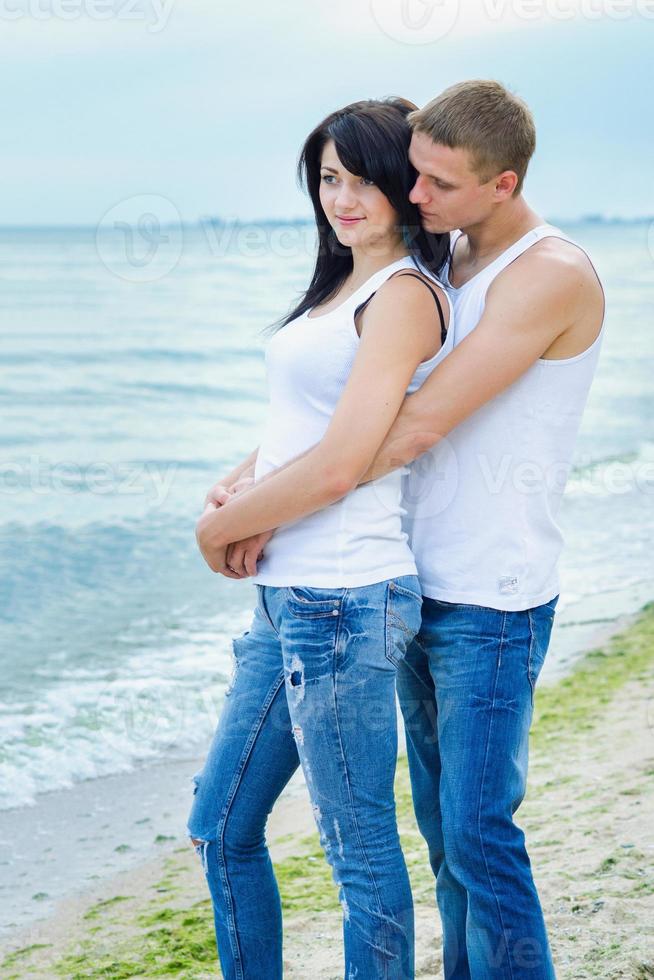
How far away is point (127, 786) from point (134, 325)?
20.3 meters

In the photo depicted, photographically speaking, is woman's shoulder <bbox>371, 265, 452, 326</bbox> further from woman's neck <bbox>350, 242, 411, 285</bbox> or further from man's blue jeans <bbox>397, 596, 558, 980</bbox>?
man's blue jeans <bbox>397, 596, 558, 980</bbox>

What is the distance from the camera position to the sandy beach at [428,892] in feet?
9.71

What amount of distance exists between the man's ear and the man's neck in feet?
0.10

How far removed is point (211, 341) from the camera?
21.7 m

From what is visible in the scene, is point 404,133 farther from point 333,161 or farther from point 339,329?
point 339,329

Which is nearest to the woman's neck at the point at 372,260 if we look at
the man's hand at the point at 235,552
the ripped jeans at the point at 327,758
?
the man's hand at the point at 235,552

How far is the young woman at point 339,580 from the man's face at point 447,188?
0.19 feet

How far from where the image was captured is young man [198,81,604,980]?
2.07 m

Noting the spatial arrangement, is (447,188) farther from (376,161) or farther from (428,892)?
(428,892)

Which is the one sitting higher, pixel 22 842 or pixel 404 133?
pixel 404 133

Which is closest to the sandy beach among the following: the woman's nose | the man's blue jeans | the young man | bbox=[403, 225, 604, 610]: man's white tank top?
the man's blue jeans

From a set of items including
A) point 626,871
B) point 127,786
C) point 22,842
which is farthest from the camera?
point 127,786

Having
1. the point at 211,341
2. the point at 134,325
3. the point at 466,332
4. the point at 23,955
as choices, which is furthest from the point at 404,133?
the point at 134,325

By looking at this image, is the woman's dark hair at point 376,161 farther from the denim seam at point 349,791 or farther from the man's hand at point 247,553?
the denim seam at point 349,791
